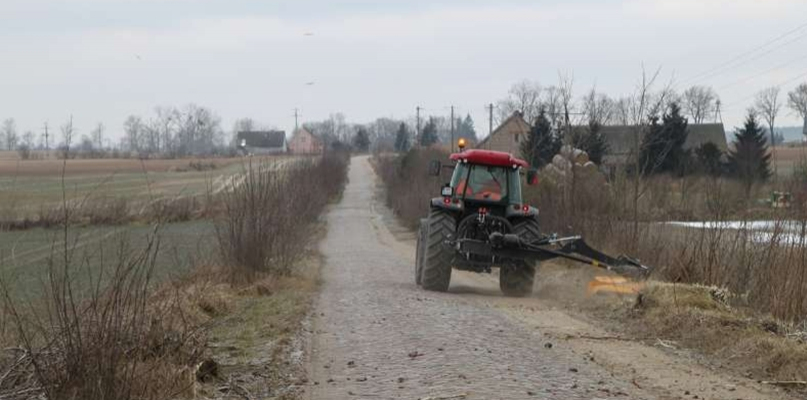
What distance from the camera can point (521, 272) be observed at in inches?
703

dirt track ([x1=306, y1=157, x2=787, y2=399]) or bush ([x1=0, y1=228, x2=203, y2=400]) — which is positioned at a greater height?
bush ([x1=0, y1=228, x2=203, y2=400])

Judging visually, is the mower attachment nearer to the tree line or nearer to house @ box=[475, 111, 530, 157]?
the tree line

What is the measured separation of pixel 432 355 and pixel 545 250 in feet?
22.7

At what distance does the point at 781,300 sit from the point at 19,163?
12453mm

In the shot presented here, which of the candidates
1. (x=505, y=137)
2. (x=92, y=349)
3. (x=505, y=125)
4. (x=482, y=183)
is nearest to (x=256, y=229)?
(x=482, y=183)

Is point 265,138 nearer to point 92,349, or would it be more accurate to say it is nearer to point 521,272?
point 521,272

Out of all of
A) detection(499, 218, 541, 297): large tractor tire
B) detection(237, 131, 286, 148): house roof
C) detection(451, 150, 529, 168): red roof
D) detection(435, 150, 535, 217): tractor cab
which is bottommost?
detection(499, 218, 541, 297): large tractor tire

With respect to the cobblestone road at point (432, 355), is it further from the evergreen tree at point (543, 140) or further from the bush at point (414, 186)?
the evergreen tree at point (543, 140)

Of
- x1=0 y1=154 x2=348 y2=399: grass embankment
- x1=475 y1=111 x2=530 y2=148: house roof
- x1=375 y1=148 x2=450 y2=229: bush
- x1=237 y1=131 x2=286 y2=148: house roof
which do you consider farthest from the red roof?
x1=237 y1=131 x2=286 y2=148: house roof

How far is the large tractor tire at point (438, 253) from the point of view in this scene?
17562 mm

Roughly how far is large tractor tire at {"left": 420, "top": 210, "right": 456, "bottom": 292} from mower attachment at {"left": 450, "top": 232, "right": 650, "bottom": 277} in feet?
1.76

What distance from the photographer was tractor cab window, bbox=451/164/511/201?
18562 mm

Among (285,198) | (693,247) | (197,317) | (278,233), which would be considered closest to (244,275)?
(278,233)

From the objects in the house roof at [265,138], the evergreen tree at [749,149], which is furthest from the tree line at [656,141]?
the house roof at [265,138]
